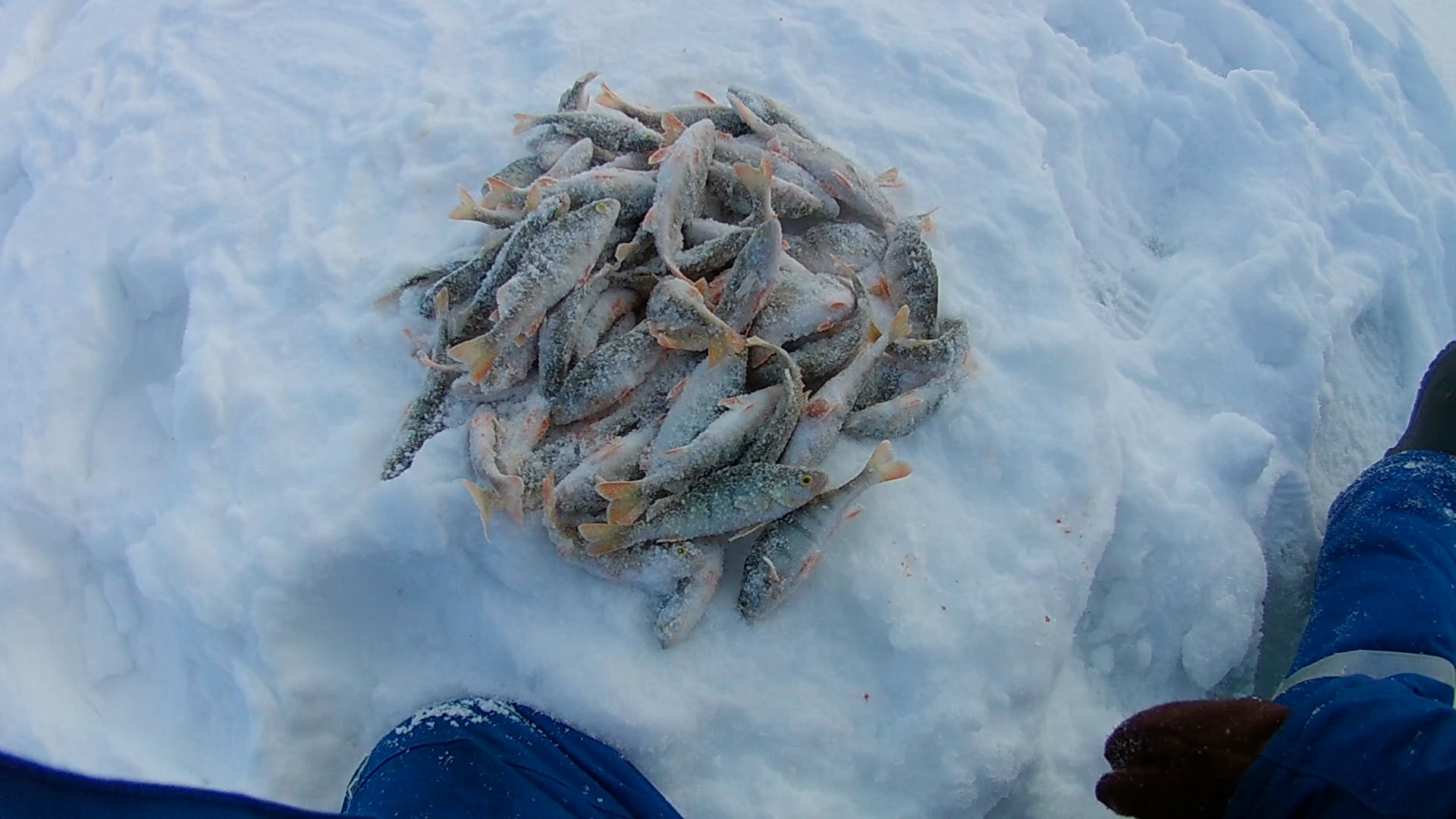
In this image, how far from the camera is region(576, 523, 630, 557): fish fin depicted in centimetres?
256

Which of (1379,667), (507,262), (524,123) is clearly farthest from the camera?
(524,123)

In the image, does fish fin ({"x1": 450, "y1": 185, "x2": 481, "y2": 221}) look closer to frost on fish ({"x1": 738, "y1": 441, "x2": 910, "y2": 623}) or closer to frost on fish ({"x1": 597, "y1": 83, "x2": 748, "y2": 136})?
frost on fish ({"x1": 597, "y1": 83, "x2": 748, "y2": 136})

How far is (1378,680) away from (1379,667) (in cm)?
16

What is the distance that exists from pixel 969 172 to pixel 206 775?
11.4 feet

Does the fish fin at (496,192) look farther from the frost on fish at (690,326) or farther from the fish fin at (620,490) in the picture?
the fish fin at (620,490)

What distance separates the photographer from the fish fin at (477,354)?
9.11ft

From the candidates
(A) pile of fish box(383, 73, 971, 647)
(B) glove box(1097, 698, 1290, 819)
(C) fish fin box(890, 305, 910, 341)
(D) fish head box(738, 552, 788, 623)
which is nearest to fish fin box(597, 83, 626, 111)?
(A) pile of fish box(383, 73, 971, 647)

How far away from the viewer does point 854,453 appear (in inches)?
116

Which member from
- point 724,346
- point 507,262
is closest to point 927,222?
point 724,346

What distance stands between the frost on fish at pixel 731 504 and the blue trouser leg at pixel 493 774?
0.55 meters

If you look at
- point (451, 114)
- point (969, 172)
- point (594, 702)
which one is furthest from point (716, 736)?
point (451, 114)

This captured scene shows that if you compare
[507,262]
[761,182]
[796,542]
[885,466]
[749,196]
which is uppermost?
[761,182]

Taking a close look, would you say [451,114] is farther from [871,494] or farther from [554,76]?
[871,494]

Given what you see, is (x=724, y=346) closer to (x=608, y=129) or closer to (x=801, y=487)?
(x=801, y=487)
